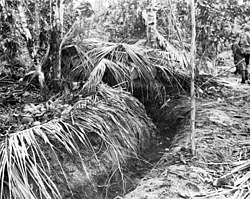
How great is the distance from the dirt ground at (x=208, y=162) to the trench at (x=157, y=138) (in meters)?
0.12

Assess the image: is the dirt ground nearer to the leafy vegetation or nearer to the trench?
the trench

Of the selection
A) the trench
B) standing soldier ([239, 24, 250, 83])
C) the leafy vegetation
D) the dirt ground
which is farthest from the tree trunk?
standing soldier ([239, 24, 250, 83])

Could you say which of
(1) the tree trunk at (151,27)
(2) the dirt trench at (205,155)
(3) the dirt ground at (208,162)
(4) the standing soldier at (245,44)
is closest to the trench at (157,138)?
(2) the dirt trench at (205,155)

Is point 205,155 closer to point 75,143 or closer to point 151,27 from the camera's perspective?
point 75,143

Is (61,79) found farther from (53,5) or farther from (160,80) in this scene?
(160,80)

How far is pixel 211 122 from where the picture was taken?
11.0 feet

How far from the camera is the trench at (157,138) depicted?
2656mm

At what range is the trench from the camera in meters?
2.66

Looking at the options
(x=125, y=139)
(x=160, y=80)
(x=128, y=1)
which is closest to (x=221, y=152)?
(x=125, y=139)

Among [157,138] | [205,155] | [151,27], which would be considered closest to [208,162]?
[205,155]

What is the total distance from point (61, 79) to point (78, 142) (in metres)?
1.15

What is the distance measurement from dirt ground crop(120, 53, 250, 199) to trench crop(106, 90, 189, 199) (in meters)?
0.12

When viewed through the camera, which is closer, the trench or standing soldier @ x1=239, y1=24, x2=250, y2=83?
the trench

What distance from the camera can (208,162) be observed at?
2.55m
